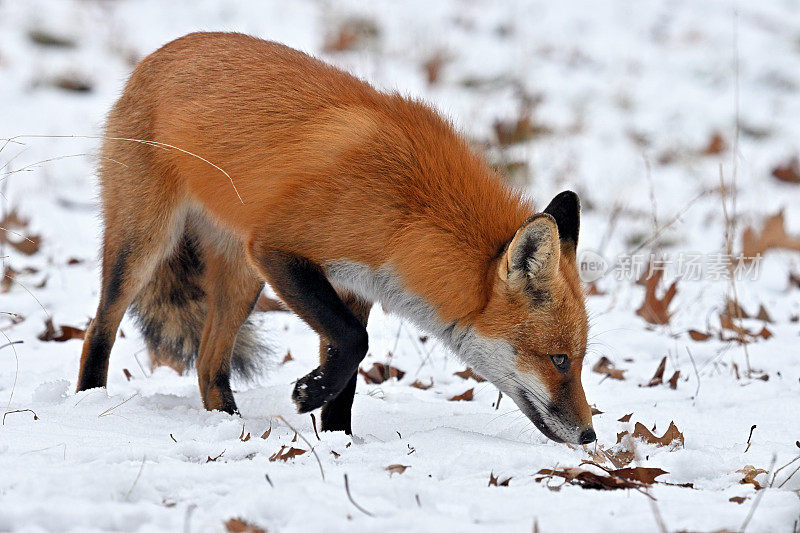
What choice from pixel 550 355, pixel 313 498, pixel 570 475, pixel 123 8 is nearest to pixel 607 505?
pixel 570 475

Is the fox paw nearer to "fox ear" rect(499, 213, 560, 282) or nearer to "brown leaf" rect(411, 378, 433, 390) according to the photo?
"fox ear" rect(499, 213, 560, 282)

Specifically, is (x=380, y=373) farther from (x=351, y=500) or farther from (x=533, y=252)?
(x=351, y=500)

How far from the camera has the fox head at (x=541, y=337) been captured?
11.0ft

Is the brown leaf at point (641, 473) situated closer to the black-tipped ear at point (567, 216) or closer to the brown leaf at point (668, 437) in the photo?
the brown leaf at point (668, 437)

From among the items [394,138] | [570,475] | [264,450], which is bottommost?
[264,450]

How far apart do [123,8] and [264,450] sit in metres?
12.5

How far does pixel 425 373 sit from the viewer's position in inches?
193

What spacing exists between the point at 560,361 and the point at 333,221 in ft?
3.92

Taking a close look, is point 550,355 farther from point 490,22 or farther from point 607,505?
point 490,22

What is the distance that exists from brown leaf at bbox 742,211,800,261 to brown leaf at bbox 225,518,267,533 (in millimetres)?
6736

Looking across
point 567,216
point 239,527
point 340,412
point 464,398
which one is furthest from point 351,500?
point 464,398

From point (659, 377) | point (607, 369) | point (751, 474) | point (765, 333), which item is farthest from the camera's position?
point (765, 333)

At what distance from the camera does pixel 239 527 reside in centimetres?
204

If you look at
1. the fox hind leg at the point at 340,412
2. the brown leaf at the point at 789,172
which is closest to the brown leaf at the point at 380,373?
the fox hind leg at the point at 340,412
